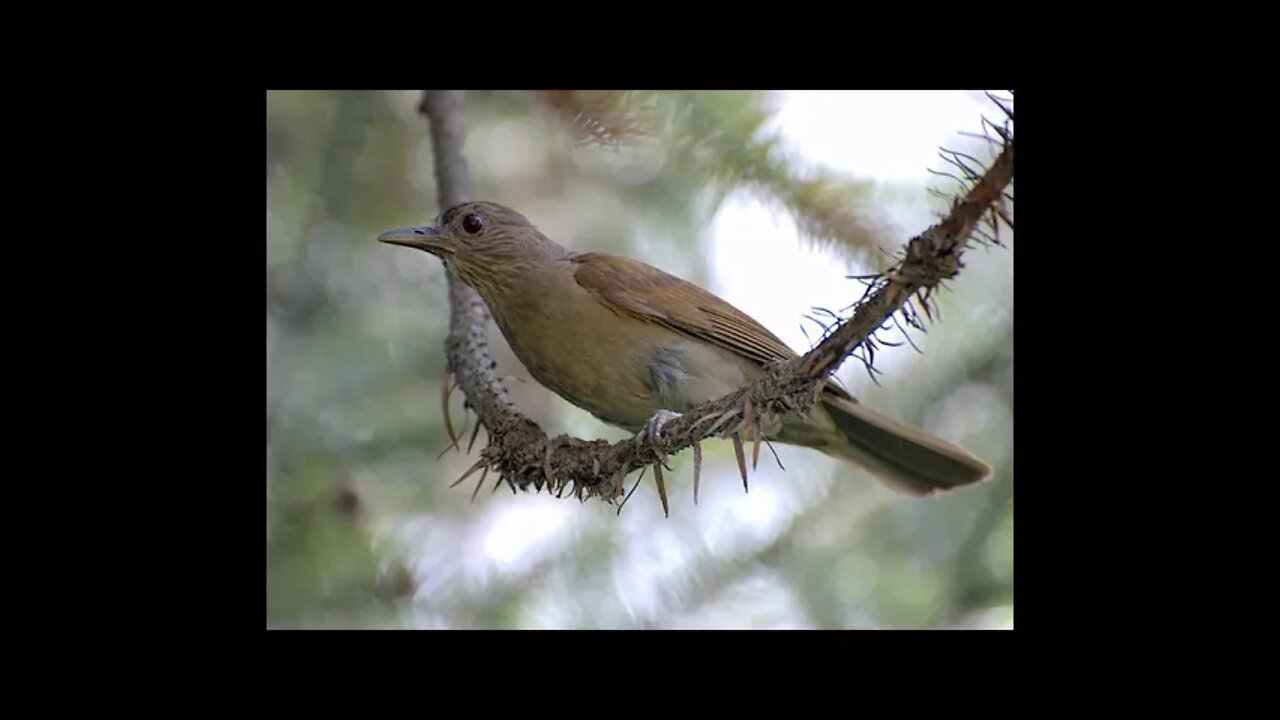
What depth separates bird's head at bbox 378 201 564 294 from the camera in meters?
4.11

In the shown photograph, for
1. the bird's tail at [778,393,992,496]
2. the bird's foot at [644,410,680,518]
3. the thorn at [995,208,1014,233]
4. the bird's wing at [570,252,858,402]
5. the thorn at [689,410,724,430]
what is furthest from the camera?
the bird's wing at [570,252,858,402]

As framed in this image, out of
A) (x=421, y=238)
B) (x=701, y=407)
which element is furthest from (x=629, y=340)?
(x=701, y=407)

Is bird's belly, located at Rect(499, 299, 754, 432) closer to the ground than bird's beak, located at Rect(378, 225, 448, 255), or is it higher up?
closer to the ground

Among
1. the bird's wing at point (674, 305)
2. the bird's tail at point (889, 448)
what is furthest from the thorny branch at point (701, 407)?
the bird's tail at point (889, 448)

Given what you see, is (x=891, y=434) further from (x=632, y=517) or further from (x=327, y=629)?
(x=327, y=629)

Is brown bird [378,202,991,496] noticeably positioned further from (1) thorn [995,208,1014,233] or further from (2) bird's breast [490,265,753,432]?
(1) thorn [995,208,1014,233]

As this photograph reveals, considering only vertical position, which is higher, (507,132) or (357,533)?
(507,132)

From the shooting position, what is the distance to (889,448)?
421 cm

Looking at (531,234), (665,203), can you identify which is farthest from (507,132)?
(665,203)

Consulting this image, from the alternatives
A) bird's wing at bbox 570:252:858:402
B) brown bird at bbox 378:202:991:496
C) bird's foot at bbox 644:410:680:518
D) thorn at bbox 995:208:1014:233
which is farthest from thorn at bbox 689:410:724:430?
bird's wing at bbox 570:252:858:402

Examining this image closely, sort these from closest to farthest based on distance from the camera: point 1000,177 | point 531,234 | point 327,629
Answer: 1. point 1000,177
2. point 327,629
3. point 531,234

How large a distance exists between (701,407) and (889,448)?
6.33 ft

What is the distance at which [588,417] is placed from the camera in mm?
4711
